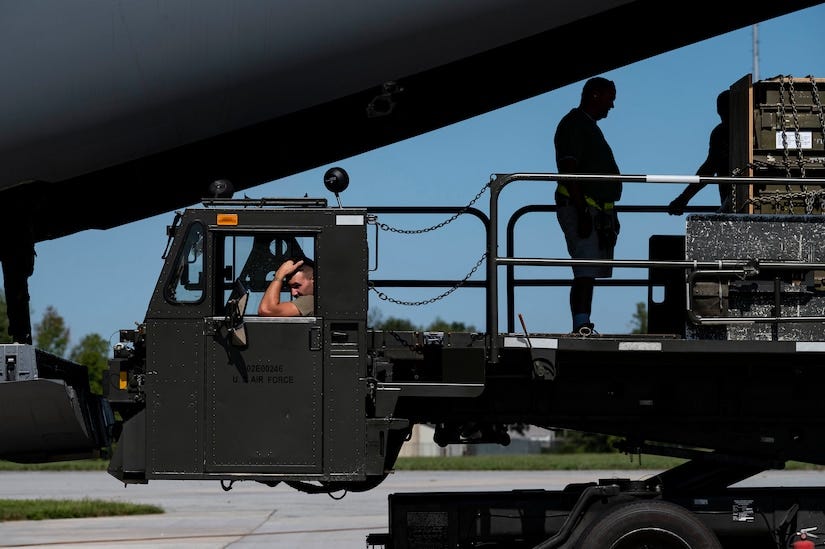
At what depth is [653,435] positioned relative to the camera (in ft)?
28.3

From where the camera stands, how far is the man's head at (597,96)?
891cm

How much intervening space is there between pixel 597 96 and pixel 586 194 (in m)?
0.87

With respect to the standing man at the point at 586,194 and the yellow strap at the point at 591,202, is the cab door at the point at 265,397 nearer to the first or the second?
the standing man at the point at 586,194

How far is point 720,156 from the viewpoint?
9234 mm

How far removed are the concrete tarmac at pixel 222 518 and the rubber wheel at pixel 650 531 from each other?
6013 millimetres

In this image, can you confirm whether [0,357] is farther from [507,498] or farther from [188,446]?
[507,498]

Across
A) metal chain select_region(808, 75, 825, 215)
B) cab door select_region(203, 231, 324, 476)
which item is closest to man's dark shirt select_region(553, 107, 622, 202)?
metal chain select_region(808, 75, 825, 215)

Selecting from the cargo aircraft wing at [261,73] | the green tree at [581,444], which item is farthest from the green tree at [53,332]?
the cargo aircraft wing at [261,73]

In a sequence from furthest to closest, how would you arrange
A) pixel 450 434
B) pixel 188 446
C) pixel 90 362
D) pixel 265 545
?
pixel 90 362, pixel 265 545, pixel 450 434, pixel 188 446

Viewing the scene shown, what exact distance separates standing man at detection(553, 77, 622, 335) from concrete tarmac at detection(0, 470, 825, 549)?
6.05 metres

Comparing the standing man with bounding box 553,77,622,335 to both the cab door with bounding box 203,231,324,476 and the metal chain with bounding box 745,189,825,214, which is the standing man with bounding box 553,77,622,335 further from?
the cab door with bounding box 203,231,324,476

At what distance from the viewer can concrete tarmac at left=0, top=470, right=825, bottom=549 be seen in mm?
14244

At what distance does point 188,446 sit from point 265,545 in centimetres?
648

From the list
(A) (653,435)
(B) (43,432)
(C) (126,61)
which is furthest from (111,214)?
(A) (653,435)
